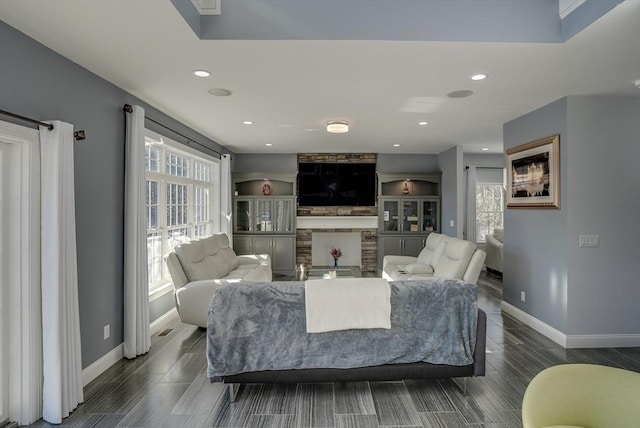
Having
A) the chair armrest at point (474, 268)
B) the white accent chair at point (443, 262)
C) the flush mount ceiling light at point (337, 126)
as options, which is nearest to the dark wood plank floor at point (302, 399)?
the chair armrest at point (474, 268)

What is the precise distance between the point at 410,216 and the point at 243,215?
142 inches

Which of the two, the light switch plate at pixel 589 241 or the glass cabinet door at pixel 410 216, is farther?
the glass cabinet door at pixel 410 216

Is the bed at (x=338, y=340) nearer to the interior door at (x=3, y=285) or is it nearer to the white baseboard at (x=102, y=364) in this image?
the white baseboard at (x=102, y=364)

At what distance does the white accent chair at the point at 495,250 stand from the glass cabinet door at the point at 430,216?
1.09m

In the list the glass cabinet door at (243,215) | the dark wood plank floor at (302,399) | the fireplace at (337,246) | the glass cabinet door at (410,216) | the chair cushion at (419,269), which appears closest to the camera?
the dark wood plank floor at (302,399)

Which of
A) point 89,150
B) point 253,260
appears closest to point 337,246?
point 253,260

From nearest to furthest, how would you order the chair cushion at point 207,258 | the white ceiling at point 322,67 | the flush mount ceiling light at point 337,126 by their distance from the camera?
the white ceiling at point 322,67 < the chair cushion at point 207,258 < the flush mount ceiling light at point 337,126

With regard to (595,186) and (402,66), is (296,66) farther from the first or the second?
(595,186)

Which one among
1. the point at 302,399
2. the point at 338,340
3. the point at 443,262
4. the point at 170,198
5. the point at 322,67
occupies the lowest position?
the point at 302,399

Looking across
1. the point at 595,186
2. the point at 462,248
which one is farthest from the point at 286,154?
the point at 595,186

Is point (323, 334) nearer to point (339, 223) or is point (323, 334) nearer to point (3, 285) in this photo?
point (3, 285)

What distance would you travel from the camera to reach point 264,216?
734 cm

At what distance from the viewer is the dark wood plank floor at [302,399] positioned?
2.33 meters

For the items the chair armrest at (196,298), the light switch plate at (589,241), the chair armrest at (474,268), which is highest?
the light switch plate at (589,241)
